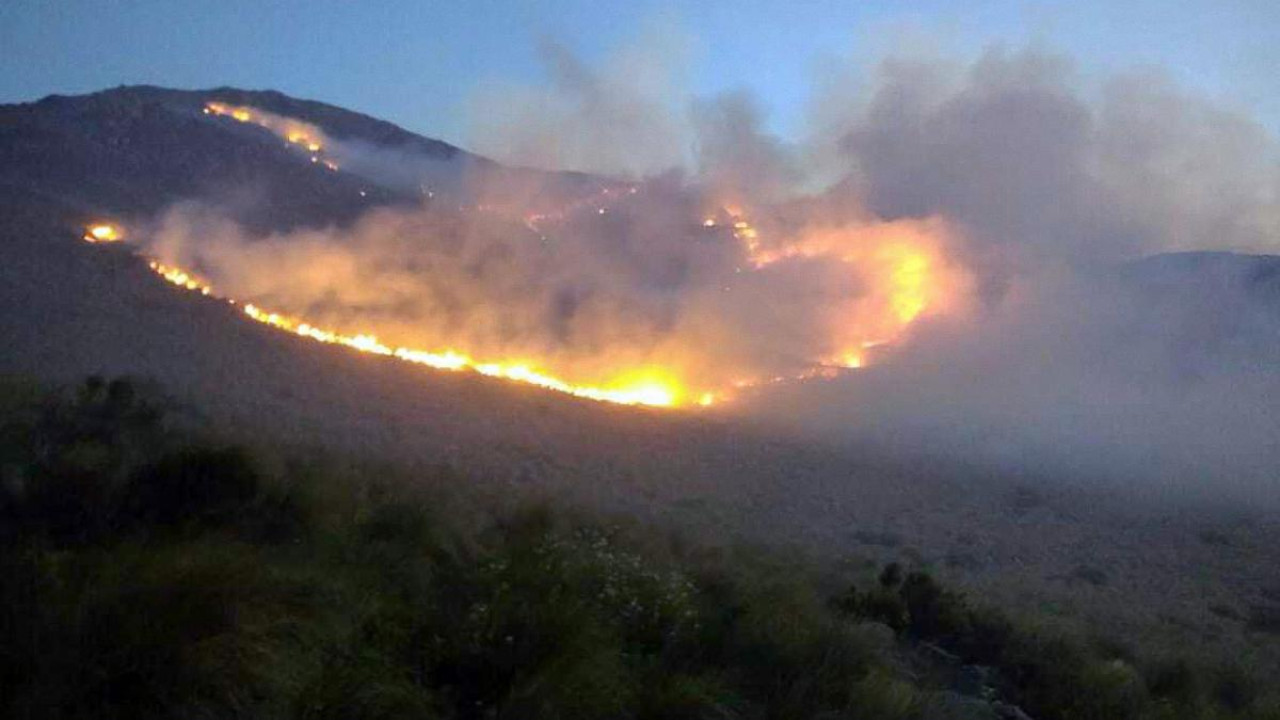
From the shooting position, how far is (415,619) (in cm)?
805

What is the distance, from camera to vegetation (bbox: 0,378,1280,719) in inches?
260

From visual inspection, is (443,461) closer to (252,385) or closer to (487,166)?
(252,385)

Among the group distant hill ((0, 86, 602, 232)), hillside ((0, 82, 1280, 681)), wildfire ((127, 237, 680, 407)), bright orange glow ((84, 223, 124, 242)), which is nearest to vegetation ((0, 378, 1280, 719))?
hillside ((0, 82, 1280, 681))

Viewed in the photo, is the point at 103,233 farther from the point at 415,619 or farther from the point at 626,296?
the point at 415,619

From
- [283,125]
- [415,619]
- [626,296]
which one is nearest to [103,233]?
[626,296]

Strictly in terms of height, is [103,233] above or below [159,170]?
below

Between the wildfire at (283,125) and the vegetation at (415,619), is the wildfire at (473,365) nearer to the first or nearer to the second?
the vegetation at (415,619)

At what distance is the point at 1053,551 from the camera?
76.3 feet

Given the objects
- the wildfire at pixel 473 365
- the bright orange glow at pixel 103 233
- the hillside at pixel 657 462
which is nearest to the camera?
the hillside at pixel 657 462

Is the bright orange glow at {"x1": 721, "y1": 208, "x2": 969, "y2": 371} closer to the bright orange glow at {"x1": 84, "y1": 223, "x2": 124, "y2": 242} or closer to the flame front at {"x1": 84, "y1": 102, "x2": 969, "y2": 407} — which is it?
the flame front at {"x1": 84, "y1": 102, "x2": 969, "y2": 407}

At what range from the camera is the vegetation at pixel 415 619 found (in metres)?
6.60

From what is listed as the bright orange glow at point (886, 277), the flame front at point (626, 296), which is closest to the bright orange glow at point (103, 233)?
the flame front at point (626, 296)

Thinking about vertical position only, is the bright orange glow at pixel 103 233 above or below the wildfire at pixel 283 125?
below

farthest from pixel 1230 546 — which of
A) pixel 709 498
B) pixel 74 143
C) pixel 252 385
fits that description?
pixel 74 143
